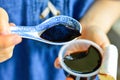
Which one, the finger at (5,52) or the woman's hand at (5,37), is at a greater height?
the woman's hand at (5,37)

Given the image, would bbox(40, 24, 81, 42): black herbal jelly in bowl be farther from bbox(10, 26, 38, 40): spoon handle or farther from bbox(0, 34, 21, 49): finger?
bbox(0, 34, 21, 49): finger

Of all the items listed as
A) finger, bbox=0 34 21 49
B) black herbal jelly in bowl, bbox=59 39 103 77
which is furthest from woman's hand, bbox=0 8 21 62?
black herbal jelly in bowl, bbox=59 39 103 77

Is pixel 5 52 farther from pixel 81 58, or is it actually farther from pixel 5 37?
pixel 81 58

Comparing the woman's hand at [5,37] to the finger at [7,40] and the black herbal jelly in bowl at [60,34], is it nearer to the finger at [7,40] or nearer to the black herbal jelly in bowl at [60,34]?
the finger at [7,40]

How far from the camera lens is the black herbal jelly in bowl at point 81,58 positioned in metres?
0.61

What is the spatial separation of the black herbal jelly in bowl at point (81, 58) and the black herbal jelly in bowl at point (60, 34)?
0.18ft

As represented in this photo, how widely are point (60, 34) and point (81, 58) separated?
11 cm

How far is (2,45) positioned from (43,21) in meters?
0.17

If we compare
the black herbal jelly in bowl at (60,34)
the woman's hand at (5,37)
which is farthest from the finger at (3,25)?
the black herbal jelly in bowl at (60,34)

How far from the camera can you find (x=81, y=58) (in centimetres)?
65

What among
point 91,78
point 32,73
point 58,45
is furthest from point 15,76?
point 91,78

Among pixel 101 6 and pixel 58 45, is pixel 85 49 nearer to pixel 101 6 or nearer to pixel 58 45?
pixel 58 45

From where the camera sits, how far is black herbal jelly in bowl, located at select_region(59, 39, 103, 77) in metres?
0.61

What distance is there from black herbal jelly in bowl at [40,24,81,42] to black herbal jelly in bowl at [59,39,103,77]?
0.05 metres
